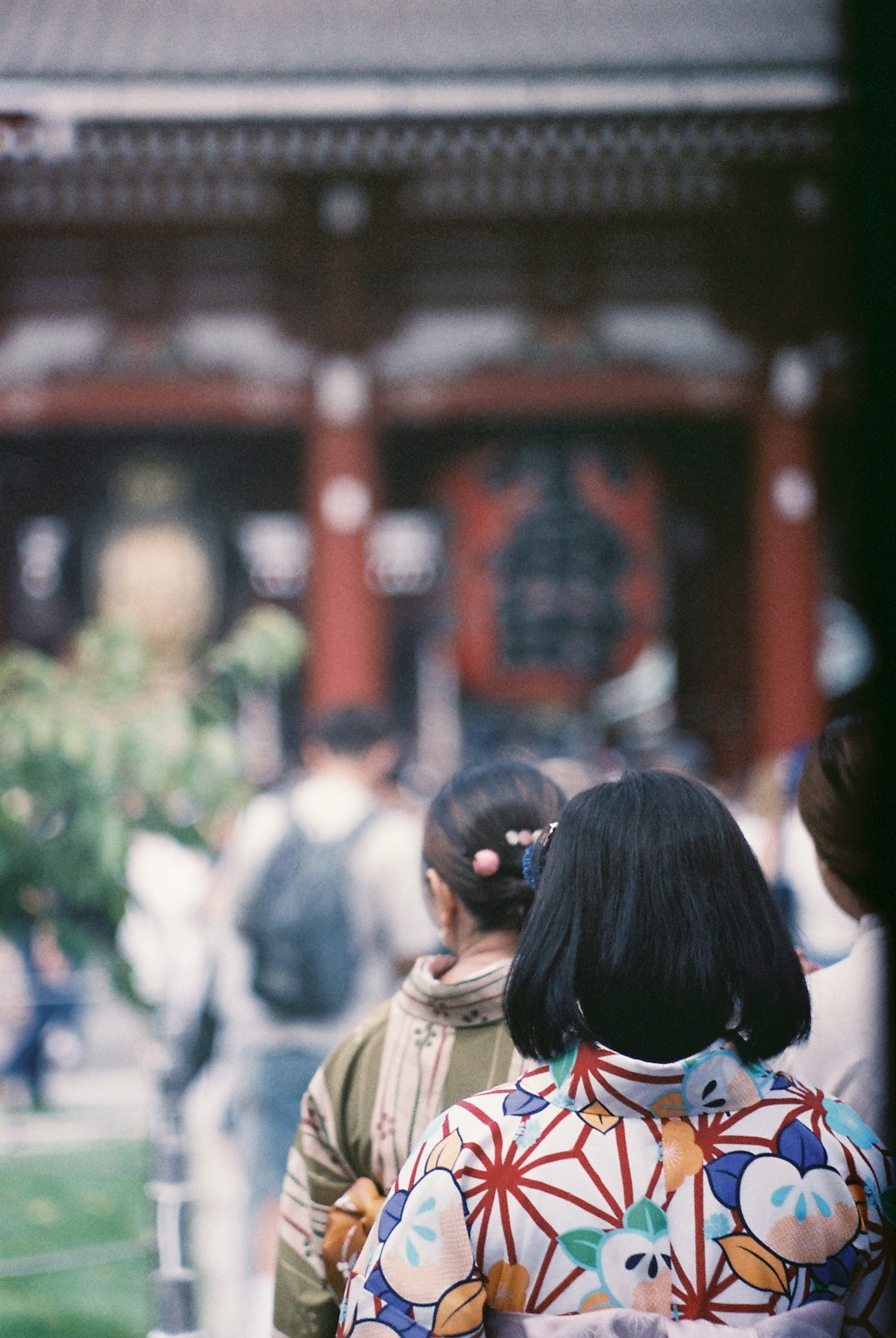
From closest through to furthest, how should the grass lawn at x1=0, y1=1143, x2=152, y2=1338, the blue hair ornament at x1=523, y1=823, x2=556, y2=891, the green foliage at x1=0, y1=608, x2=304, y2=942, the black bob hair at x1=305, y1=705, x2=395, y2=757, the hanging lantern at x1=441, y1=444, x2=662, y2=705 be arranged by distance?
the blue hair ornament at x1=523, y1=823, x2=556, y2=891
the green foliage at x1=0, y1=608, x2=304, y2=942
the grass lawn at x1=0, y1=1143, x2=152, y2=1338
the black bob hair at x1=305, y1=705, x2=395, y2=757
the hanging lantern at x1=441, y1=444, x2=662, y2=705

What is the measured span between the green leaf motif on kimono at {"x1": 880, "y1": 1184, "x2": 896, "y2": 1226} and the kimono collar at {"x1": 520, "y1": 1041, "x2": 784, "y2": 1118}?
145 mm

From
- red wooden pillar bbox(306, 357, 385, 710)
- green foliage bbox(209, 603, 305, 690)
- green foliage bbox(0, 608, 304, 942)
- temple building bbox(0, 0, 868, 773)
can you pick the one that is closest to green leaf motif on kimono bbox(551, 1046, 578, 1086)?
green foliage bbox(0, 608, 304, 942)

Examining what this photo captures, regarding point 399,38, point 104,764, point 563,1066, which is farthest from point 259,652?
point 399,38

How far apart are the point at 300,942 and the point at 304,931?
1.1 inches

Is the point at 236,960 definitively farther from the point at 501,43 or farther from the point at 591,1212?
the point at 501,43

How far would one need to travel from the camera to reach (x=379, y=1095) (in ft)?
4.94

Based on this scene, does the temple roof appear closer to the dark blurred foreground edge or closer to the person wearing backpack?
the person wearing backpack

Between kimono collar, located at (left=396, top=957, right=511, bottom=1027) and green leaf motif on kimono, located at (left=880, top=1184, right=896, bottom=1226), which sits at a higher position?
green leaf motif on kimono, located at (left=880, top=1184, right=896, bottom=1226)

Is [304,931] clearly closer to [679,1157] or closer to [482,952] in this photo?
[482,952]

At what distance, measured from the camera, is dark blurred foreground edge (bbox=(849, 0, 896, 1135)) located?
2.46 ft

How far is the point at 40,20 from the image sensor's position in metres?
6.22

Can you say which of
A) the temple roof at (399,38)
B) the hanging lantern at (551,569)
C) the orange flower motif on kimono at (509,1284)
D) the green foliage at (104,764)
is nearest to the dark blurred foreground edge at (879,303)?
the orange flower motif on kimono at (509,1284)

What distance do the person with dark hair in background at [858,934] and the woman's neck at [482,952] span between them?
0.37 metres

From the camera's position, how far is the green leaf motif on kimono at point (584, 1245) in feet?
3.34
